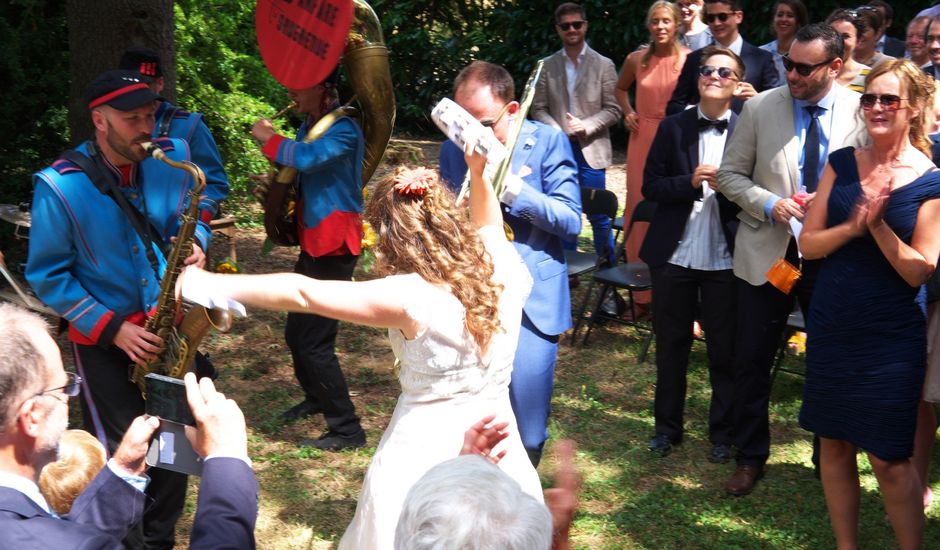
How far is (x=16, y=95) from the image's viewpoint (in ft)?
25.6

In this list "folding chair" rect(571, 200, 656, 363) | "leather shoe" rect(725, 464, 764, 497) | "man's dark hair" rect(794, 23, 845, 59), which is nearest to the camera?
"man's dark hair" rect(794, 23, 845, 59)

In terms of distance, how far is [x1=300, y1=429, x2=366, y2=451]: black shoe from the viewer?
5.34 metres

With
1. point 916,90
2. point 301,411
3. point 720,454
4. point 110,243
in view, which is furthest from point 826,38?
point 301,411

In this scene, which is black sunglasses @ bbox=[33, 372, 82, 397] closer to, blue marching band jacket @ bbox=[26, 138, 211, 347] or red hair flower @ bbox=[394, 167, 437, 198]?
red hair flower @ bbox=[394, 167, 437, 198]

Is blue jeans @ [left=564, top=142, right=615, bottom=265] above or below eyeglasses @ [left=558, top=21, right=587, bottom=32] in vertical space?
below

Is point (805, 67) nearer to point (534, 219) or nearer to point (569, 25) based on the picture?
point (534, 219)

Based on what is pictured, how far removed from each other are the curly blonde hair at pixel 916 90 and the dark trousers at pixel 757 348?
0.87 m

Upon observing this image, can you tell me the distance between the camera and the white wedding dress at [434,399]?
297 cm

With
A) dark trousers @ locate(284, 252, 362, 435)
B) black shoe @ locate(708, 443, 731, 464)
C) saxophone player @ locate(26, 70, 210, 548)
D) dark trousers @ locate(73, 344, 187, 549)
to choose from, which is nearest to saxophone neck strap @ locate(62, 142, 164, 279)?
saxophone player @ locate(26, 70, 210, 548)

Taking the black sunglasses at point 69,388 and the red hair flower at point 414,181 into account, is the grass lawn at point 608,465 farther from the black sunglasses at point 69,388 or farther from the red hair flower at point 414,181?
the black sunglasses at point 69,388

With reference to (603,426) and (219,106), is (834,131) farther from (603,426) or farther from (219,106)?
(219,106)

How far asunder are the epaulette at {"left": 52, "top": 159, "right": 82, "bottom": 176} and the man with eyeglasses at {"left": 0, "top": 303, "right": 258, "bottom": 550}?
1.51 metres

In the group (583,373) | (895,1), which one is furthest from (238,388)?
(895,1)

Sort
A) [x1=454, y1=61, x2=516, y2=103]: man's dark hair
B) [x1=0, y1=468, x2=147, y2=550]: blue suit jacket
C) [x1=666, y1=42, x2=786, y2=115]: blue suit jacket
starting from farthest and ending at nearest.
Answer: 1. [x1=666, y1=42, x2=786, y2=115]: blue suit jacket
2. [x1=454, y1=61, x2=516, y2=103]: man's dark hair
3. [x1=0, y1=468, x2=147, y2=550]: blue suit jacket
